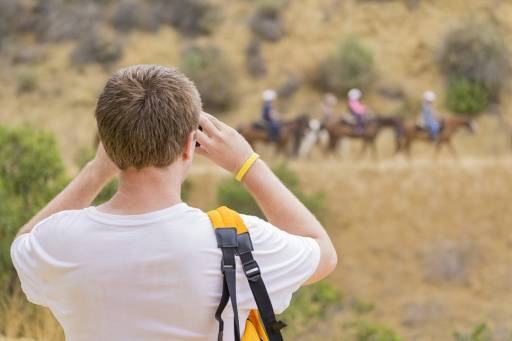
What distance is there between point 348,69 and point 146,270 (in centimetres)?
2464

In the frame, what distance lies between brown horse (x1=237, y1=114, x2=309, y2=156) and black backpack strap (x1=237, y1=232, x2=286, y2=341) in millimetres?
18778

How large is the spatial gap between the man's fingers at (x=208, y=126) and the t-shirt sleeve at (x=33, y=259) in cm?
47

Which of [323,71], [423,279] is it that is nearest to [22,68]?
[323,71]

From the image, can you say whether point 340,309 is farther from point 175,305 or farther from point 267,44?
point 175,305

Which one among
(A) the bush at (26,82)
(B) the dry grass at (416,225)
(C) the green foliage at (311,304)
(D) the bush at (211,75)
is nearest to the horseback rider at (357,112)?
(B) the dry grass at (416,225)

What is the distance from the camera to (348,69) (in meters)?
26.5

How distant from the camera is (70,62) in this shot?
28.4 m

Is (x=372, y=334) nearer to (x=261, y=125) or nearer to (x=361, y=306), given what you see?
(x=361, y=306)

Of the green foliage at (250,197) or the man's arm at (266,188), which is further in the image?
the green foliage at (250,197)

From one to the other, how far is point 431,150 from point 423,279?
4.11 meters

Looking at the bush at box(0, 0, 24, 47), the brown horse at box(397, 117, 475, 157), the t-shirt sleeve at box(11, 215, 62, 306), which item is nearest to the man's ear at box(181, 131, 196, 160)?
the t-shirt sleeve at box(11, 215, 62, 306)

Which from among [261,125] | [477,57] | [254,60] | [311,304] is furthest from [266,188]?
[254,60]

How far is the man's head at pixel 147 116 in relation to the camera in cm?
220

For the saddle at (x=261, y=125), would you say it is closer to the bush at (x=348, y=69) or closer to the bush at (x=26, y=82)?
the bush at (x=348, y=69)
